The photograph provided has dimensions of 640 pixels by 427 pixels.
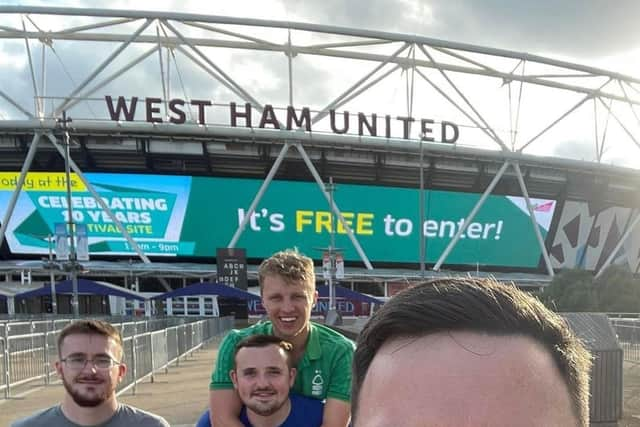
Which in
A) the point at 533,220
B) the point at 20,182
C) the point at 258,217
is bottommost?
the point at 533,220

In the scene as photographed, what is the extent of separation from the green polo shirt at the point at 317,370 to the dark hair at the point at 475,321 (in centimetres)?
183

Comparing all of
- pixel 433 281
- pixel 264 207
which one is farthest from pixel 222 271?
pixel 433 281

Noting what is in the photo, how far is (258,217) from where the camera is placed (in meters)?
40.6

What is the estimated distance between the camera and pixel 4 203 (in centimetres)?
3928

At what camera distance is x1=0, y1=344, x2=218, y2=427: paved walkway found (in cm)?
874

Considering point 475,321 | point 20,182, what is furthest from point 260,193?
point 475,321

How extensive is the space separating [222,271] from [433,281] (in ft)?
88.1

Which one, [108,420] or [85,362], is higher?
[85,362]

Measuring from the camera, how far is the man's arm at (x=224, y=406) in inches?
103

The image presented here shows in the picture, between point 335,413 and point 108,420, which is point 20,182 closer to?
point 108,420

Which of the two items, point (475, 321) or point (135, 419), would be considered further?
point (135, 419)

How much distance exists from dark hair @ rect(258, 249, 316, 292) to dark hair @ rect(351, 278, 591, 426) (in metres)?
1.82

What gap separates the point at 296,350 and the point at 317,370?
0.48 feet

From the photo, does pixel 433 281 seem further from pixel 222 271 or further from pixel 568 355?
pixel 222 271
